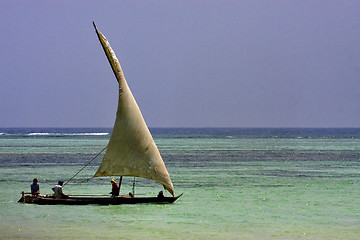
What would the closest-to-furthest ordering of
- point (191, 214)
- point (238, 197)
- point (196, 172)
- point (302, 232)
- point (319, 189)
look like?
point (302, 232)
point (191, 214)
point (238, 197)
point (319, 189)
point (196, 172)

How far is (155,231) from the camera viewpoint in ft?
67.5

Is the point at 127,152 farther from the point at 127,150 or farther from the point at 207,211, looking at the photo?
the point at 207,211

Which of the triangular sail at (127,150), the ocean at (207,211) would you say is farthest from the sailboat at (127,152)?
the ocean at (207,211)

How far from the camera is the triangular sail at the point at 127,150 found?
2625cm

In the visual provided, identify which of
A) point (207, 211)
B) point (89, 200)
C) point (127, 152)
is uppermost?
point (127, 152)

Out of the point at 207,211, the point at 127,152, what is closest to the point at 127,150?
the point at 127,152

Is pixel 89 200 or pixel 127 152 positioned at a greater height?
pixel 127 152

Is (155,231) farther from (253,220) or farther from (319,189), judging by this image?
(319,189)

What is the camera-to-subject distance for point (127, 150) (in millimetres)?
26375

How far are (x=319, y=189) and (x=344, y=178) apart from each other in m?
7.13

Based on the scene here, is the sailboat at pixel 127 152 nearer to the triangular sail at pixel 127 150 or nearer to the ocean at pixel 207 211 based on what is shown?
the triangular sail at pixel 127 150

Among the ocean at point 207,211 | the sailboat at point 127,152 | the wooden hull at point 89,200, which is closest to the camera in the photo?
the ocean at point 207,211

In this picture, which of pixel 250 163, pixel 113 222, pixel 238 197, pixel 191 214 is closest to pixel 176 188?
pixel 238 197

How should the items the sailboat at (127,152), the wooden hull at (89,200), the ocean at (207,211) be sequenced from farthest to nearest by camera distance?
1. the sailboat at (127,152)
2. the wooden hull at (89,200)
3. the ocean at (207,211)
